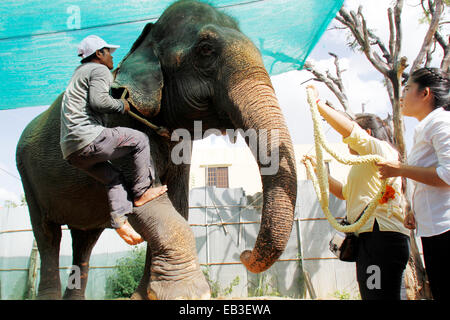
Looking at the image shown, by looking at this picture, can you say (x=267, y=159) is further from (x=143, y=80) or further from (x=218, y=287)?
(x=218, y=287)

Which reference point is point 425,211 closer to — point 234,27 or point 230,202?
point 234,27

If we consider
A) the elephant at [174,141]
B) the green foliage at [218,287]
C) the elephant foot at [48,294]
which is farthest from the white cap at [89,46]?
the green foliage at [218,287]

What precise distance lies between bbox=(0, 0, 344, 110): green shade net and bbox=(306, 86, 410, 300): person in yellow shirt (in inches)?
74.0

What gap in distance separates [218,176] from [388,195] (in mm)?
16892

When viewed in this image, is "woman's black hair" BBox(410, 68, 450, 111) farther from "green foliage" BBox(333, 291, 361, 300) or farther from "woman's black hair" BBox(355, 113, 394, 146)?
"green foliage" BBox(333, 291, 361, 300)

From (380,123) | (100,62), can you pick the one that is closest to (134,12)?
(100,62)

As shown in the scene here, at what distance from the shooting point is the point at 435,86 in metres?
2.31

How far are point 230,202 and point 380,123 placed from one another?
6.88m

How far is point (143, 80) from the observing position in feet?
8.97

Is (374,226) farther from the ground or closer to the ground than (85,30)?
closer to the ground

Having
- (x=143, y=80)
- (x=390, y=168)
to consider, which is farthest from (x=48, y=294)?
(x=390, y=168)

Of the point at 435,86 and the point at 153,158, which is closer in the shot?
the point at 435,86

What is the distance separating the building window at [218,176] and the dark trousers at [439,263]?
17.2 metres

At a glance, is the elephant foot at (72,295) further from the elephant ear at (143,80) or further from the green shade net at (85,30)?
the elephant ear at (143,80)
